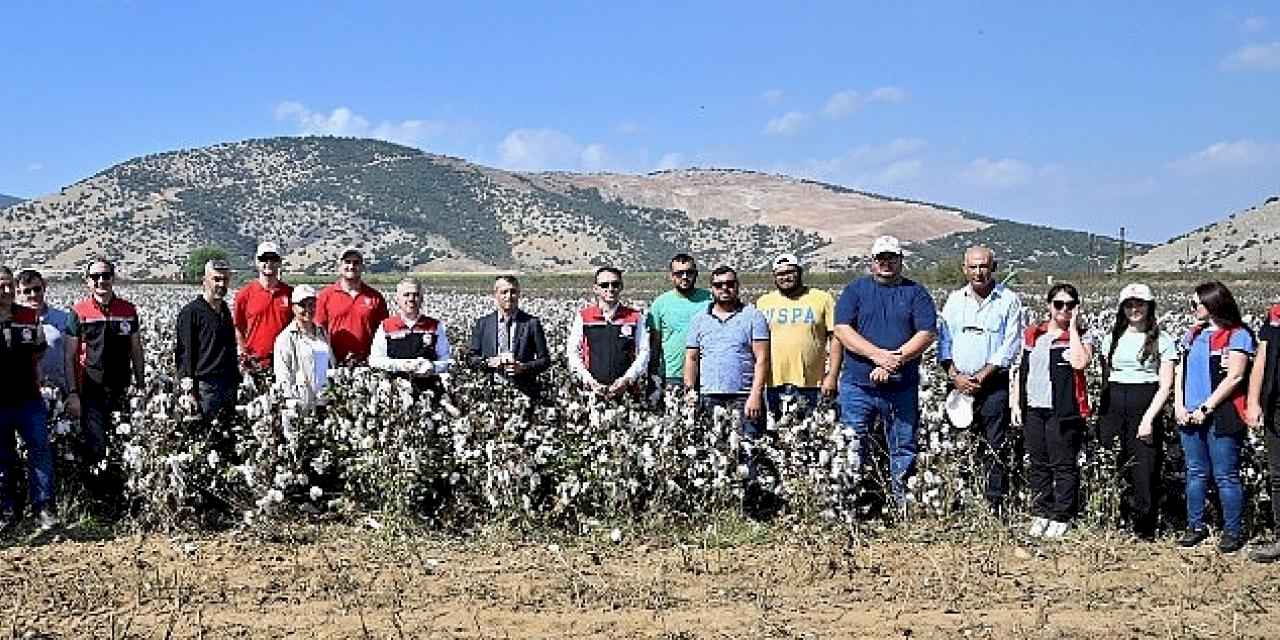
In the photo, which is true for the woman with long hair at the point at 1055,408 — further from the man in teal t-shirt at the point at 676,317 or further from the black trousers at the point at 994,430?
the man in teal t-shirt at the point at 676,317

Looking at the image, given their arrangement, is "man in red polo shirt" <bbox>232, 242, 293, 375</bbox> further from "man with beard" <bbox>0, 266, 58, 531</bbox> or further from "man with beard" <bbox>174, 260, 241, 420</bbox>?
"man with beard" <bbox>0, 266, 58, 531</bbox>

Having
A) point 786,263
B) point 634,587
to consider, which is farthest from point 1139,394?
point 634,587

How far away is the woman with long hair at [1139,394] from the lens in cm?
734

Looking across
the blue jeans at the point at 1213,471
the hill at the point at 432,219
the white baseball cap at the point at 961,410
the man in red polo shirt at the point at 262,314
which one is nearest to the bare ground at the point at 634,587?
the blue jeans at the point at 1213,471

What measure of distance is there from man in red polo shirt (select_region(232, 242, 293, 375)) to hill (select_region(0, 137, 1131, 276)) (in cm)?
9672

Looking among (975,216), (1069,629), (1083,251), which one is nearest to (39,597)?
(1069,629)

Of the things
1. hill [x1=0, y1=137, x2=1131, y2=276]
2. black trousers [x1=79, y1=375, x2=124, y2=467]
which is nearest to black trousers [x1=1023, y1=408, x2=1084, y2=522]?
black trousers [x1=79, y1=375, x2=124, y2=467]

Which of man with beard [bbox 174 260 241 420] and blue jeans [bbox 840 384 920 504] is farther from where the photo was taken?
man with beard [bbox 174 260 241 420]

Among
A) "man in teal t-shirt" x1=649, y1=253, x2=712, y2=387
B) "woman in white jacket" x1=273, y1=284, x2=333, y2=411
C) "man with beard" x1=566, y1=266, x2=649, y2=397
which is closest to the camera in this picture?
"woman in white jacket" x1=273, y1=284, x2=333, y2=411

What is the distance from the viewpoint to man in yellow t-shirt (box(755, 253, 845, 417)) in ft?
27.1

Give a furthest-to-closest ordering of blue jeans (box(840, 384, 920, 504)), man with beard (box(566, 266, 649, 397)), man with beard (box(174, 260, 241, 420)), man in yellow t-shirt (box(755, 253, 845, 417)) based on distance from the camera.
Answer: man with beard (box(566, 266, 649, 397)), man in yellow t-shirt (box(755, 253, 845, 417)), man with beard (box(174, 260, 241, 420)), blue jeans (box(840, 384, 920, 504))

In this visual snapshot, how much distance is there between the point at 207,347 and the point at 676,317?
11.2 ft

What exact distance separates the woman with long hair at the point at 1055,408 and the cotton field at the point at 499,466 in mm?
362

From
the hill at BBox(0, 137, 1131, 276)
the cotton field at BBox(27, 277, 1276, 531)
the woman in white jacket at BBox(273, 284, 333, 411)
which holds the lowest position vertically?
the cotton field at BBox(27, 277, 1276, 531)
